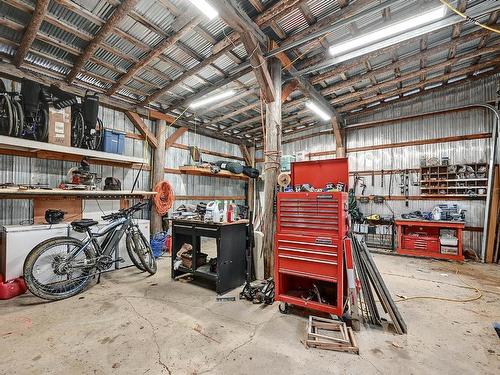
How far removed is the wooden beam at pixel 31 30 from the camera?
105 inches

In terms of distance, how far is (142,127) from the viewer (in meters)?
5.46

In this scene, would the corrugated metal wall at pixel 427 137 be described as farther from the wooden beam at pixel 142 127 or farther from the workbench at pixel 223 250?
A: the wooden beam at pixel 142 127

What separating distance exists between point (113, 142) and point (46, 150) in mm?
1016

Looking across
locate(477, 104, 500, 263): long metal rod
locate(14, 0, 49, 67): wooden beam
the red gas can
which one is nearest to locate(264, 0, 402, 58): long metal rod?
locate(14, 0, 49, 67): wooden beam

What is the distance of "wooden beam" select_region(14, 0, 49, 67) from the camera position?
8.79ft

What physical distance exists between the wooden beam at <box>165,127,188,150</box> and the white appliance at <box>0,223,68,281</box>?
334 centimetres

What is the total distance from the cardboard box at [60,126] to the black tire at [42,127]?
5cm

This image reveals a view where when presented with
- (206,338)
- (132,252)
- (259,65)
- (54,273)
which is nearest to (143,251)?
(132,252)

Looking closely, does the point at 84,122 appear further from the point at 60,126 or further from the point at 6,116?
the point at 6,116

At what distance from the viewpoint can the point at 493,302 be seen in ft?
9.71

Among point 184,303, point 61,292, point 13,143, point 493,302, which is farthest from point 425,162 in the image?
point 13,143

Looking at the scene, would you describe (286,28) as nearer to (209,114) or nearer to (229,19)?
(229,19)

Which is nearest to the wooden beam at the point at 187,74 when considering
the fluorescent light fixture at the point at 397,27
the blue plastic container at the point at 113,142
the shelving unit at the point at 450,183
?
the blue plastic container at the point at 113,142

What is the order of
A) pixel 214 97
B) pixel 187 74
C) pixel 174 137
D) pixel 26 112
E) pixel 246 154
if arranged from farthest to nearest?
pixel 246 154
pixel 174 137
pixel 214 97
pixel 187 74
pixel 26 112
